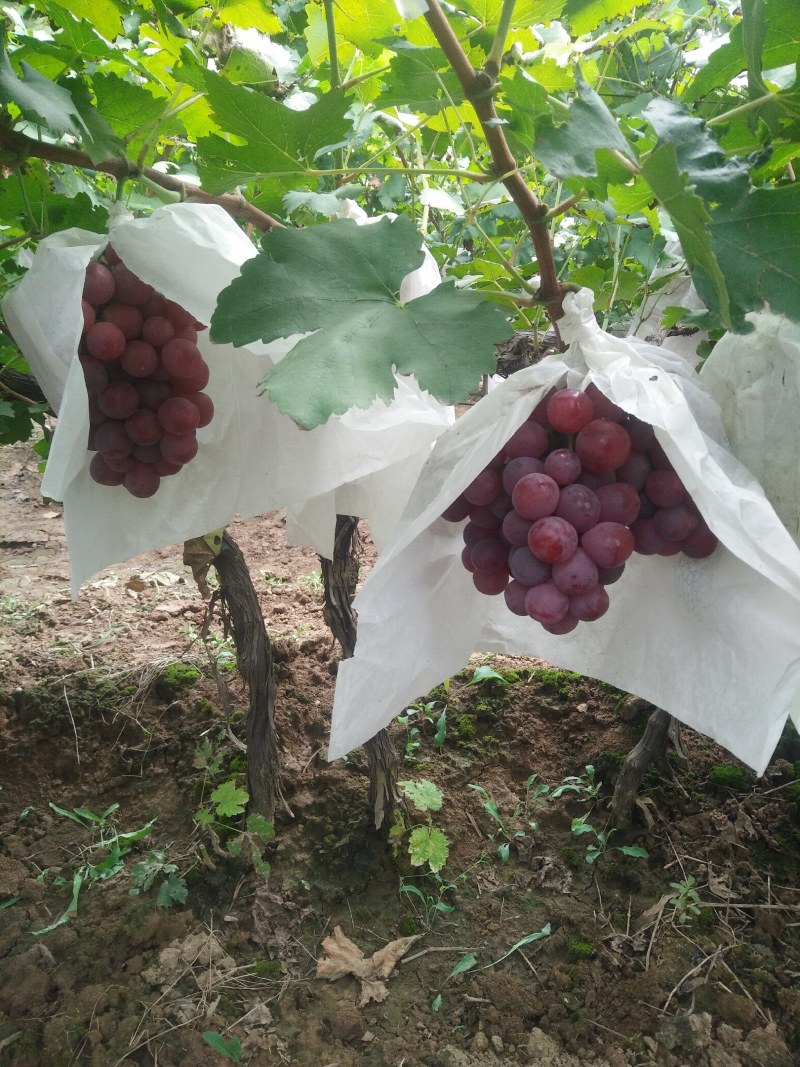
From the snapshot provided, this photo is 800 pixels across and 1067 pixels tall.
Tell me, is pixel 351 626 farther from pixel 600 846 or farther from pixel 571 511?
pixel 571 511

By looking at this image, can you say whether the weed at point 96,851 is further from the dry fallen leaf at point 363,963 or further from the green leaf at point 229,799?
the dry fallen leaf at point 363,963

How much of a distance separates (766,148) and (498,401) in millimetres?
310

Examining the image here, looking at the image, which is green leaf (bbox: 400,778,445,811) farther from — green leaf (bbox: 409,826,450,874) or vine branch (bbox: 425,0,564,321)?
vine branch (bbox: 425,0,564,321)

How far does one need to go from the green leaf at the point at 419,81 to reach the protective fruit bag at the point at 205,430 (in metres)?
0.17

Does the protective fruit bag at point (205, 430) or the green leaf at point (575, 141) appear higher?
the green leaf at point (575, 141)

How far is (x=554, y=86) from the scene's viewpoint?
0.81m

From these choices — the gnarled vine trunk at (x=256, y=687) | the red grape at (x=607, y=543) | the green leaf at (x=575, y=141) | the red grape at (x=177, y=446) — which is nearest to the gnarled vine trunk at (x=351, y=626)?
the gnarled vine trunk at (x=256, y=687)

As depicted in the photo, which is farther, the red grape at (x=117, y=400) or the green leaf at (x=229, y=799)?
the green leaf at (x=229, y=799)

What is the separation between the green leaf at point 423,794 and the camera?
157cm

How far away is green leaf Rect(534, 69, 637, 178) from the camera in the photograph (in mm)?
513

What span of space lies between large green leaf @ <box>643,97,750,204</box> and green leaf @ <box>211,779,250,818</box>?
139 cm

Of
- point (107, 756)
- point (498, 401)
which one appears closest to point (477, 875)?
point (107, 756)

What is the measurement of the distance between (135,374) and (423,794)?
3.80 ft

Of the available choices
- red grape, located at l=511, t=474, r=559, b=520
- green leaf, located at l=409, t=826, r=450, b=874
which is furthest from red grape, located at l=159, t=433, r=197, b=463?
green leaf, located at l=409, t=826, r=450, b=874
